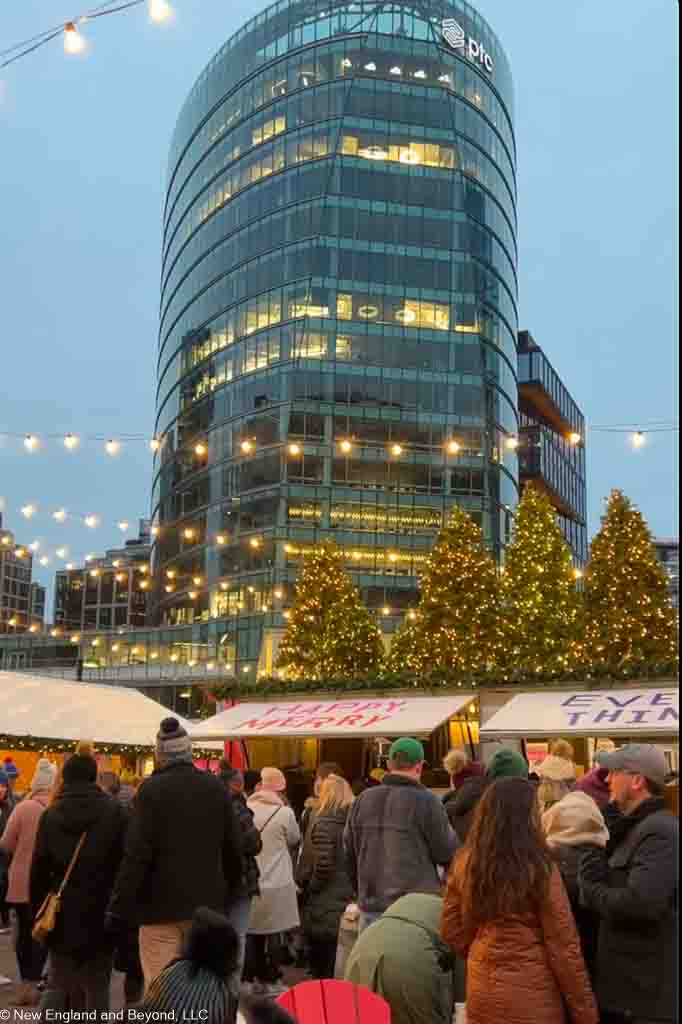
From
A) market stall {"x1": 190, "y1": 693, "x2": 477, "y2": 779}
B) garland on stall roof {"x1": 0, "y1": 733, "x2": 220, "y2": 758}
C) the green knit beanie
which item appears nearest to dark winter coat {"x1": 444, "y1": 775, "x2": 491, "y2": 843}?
the green knit beanie

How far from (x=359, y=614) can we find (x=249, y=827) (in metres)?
35.8

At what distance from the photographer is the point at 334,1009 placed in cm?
367

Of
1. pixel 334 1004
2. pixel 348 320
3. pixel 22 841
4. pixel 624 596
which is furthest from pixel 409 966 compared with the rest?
pixel 348 320

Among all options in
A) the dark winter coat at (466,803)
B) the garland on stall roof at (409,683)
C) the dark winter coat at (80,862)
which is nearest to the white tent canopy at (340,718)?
the garland on stall roof at (409,683)

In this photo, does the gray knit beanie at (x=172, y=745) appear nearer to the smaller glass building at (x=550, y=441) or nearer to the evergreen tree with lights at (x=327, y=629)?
the evergreen tree with lights at (x=327, y=629)

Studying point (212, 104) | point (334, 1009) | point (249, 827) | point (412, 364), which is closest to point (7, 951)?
point (249, 827)

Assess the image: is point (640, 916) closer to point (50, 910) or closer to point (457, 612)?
point (50, 910)

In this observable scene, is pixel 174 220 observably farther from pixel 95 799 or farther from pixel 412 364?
pixel 95 799

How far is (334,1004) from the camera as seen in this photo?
12.0ft

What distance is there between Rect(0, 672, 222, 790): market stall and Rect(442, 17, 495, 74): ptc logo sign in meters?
58.4

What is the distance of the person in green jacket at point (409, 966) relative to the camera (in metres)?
4.19

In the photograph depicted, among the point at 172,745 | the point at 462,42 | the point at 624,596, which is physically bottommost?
the point at 172,745

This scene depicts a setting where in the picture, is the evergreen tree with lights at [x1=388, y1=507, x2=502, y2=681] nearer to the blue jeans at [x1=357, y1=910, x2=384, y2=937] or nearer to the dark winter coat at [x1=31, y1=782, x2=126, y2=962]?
the blue jeans at [x1=357, y1=910, x2=384, y2=937]

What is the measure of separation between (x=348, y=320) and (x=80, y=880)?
57.1m
